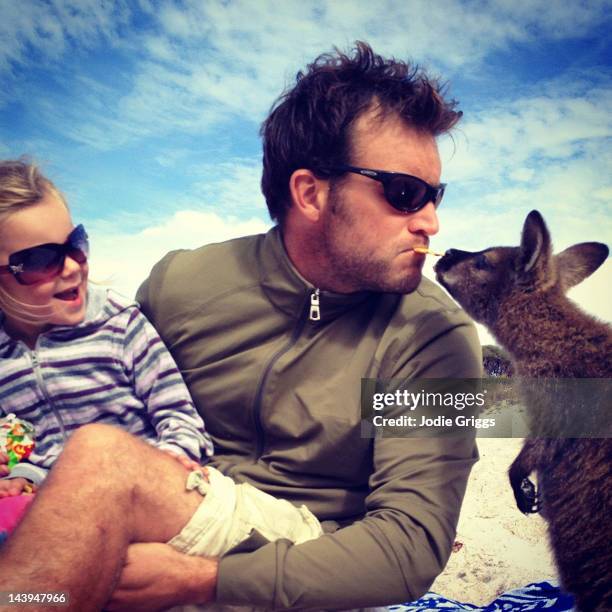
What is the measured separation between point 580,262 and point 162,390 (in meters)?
2.39

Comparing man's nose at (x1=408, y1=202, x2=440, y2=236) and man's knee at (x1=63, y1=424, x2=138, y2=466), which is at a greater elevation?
man's nose at (x1=408, y1=202, x2=440, y2=236)

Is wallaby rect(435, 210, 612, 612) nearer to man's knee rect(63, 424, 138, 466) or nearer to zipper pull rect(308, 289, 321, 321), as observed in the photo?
zipper pull rect(308, 289, 321, 321)

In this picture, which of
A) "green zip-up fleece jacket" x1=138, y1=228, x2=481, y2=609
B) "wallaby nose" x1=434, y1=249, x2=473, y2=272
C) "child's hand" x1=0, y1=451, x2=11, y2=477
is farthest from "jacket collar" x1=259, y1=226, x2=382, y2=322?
"child's hand" x1=0, y1=451, x2=11, y2=477

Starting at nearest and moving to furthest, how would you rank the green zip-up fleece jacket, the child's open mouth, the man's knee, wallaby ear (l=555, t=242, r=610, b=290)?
the man's knee → the green zip-up fleece jacket → the child's open mouth → wallaby ear (l=555, t=242, r=610, b=290)

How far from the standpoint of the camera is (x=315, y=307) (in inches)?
92.7

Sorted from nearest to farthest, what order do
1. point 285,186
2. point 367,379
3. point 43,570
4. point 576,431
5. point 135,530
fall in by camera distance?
1. point 43,570
2. point 135,530
3. point 367,379
4. point 576,431
5. point 285,186

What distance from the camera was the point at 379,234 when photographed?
2.44 meters

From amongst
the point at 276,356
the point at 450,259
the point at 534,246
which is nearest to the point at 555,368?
the point at 534,246

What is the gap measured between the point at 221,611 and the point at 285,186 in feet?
6.57

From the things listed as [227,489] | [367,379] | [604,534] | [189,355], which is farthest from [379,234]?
[604,534]

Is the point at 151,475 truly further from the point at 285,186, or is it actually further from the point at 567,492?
the point at 567,492

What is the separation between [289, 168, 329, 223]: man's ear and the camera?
2639 mm

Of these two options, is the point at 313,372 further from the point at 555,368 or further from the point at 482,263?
the point at 482,263

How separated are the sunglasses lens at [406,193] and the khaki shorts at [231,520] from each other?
1.34 meters
